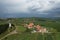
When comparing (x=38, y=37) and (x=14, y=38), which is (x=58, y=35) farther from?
(x=14, y=38)

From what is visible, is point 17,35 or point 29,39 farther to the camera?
point 17,35

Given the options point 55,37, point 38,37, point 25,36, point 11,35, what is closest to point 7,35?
point 11,35

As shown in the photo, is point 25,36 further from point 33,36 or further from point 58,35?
point 58,35

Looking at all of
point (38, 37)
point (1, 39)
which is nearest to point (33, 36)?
point (38, 37)

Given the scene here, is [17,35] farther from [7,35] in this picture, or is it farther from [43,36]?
[43,36]

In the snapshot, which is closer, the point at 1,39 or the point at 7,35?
the point at 1,39

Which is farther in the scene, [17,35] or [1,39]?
[17,35]

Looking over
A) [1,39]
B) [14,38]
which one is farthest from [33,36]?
[1,39]
